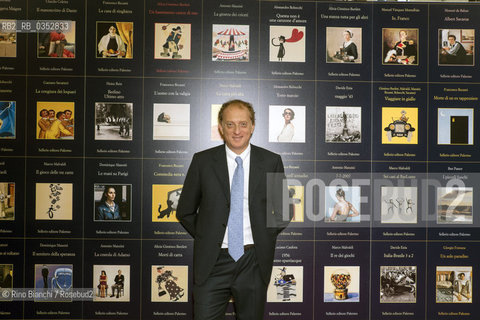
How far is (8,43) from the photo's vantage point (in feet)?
13.2

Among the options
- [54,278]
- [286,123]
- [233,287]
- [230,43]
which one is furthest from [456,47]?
[54,278]

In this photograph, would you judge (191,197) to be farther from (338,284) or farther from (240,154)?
(338,284)

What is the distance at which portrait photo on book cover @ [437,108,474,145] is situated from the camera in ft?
13.6

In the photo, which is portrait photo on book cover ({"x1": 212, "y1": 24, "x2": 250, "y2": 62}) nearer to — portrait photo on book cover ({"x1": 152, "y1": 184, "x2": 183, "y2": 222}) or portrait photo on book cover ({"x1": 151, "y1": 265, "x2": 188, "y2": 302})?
portrait photo on book cover ({"x1": 152, "y1": 184, "x2": 183, "y2": 222})

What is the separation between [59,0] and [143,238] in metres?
2.54

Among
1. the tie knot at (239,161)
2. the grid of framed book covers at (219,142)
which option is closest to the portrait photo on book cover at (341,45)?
the grid of framed book covers at (219,142)

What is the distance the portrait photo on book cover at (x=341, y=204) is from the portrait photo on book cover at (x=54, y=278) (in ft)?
8.70

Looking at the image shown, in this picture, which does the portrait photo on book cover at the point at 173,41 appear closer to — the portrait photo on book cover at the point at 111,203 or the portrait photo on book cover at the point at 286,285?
the portrait photo on book cover at the point at 111,203

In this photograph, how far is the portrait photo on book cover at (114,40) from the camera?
402cm

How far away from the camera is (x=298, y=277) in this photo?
13.3ft

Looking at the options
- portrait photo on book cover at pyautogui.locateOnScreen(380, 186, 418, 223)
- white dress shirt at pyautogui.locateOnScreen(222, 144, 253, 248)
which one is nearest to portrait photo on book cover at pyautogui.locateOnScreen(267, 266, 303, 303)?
portrait photo on book cover at pyautogui.locateOnScreen(380, 186, 418, 223)

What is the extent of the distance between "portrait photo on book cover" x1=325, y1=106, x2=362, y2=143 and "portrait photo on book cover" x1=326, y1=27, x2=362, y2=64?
19.9 inches

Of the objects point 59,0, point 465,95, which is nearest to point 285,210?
point 465,95

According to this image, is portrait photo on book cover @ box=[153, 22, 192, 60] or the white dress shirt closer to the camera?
the white dress shirt
